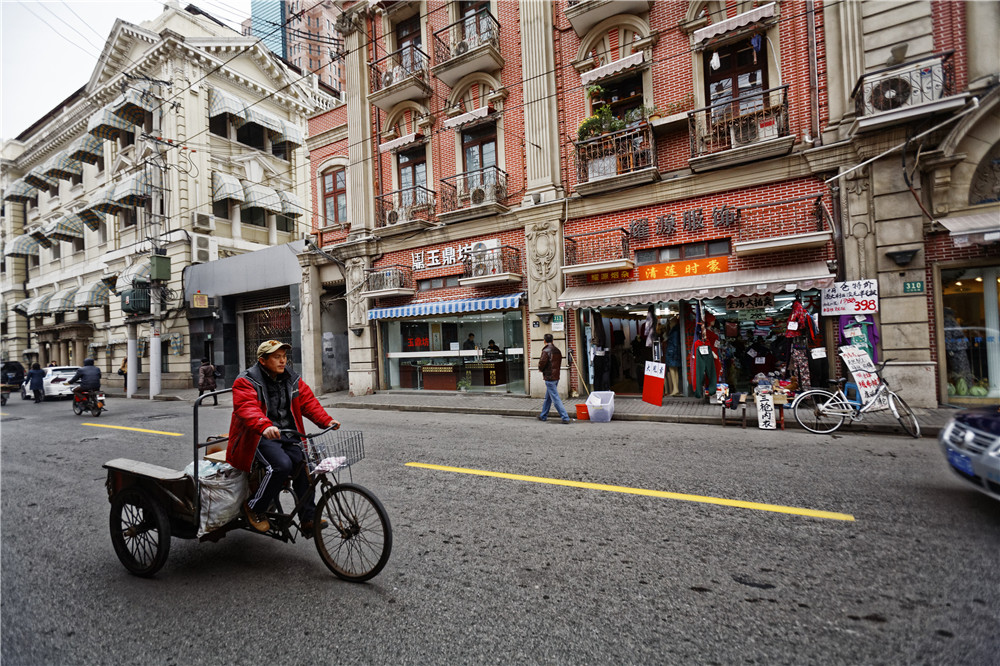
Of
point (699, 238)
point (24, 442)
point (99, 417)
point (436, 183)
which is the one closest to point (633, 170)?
point (699, 238)

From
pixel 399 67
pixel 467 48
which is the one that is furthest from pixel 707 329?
pixel 399 67

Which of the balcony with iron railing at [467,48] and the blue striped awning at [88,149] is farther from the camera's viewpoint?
the blue striped awning at [88,149]

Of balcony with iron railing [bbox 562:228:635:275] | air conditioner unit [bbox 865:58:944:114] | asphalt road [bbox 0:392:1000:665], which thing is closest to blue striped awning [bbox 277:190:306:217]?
balcony with iron railing [bbox 562:228:635:275]

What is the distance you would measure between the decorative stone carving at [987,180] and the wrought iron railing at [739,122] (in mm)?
3572

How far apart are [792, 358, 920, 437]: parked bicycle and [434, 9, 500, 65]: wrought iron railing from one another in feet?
43.4

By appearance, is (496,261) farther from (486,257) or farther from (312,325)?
(312,325)

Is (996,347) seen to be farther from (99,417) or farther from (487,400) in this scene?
(99,417)

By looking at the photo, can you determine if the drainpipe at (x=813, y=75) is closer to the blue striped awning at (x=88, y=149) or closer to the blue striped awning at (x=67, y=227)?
the blue striped awning at (x=88, y=149)

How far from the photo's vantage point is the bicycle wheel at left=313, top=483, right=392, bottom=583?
10.5ft

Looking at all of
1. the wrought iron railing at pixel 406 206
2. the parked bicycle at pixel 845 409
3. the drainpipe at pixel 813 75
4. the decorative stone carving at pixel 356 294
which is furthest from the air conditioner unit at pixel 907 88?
the decorative stone carving at pixel 356 294

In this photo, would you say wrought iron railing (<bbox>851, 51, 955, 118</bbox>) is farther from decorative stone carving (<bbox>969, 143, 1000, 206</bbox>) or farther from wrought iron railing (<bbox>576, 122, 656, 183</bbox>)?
wrought iron railing (<bbox>576, 122, 656, 183</bbox>)

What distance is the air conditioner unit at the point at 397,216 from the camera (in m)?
16.5

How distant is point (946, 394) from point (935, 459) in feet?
15.5

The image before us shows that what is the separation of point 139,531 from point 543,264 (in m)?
11.3
